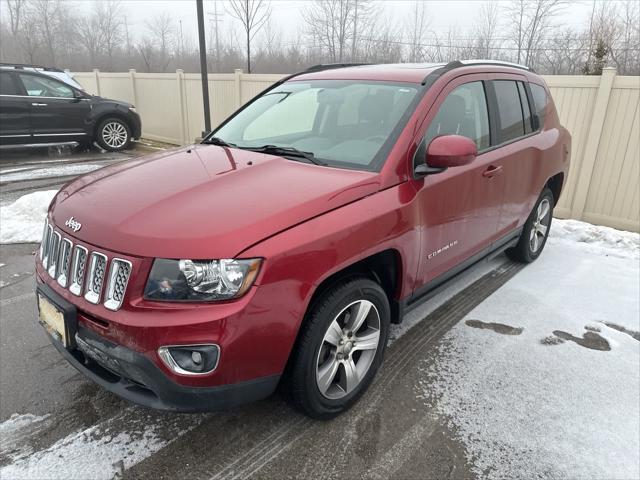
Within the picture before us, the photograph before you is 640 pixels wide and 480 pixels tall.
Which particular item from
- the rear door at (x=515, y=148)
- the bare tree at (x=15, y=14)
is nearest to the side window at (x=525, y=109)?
the rear door at (x=515, y=148)

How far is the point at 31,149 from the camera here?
11.2m

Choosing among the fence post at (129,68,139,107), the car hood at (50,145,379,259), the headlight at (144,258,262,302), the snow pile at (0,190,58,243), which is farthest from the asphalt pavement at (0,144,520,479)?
the fence post at (129,68,139,107)

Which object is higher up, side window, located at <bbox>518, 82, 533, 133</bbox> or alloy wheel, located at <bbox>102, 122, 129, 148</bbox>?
side window, located at <bbox>518, 82, 533, 133</bbox>

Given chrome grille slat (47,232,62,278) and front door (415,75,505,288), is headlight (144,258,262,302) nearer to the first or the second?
chrome grille slat (47,232,62,278)

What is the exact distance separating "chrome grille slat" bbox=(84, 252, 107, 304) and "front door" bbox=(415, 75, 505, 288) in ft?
5.62

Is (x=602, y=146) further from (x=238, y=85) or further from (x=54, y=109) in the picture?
A: (x=54, y=109)

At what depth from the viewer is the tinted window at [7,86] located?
30.8 ft

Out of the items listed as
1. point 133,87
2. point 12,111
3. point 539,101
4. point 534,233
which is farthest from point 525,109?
point 133,87

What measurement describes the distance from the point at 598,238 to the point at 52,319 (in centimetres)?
584

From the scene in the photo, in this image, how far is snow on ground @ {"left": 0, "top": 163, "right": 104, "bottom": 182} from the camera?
838 centimetres

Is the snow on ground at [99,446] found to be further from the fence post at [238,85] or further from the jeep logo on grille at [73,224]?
the fence post at [238,85]

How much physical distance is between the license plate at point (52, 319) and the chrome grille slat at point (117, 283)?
355mm

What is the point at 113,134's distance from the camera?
10953 mm

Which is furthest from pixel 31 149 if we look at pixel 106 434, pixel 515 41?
pixel 515 41
